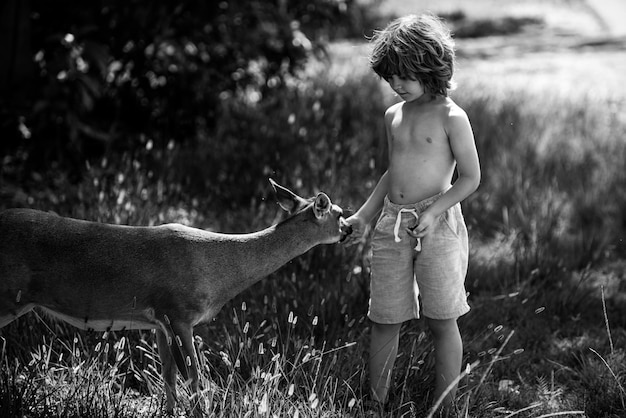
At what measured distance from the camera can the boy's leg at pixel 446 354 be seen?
362cm

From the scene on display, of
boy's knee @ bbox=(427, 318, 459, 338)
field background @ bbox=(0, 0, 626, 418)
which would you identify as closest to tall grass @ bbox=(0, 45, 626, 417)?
field background @ bbox=(0, 0, 626, 418)

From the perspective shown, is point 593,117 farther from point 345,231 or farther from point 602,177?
point 345,231

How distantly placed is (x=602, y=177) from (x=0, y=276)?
4.84 m

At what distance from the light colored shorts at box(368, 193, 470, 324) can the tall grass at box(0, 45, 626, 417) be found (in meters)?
0.23

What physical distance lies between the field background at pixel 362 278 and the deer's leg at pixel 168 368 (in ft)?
0.34

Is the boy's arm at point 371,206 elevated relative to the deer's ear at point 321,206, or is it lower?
lower

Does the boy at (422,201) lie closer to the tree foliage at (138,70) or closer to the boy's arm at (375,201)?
the boy's arm at (375,201)

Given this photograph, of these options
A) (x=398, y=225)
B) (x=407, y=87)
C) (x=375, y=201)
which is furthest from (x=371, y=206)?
(x=407, y=87)

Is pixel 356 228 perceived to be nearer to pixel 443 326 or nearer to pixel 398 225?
pixel 398 225

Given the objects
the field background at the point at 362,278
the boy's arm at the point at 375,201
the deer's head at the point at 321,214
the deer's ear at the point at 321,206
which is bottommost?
the field background at the point at 362,278

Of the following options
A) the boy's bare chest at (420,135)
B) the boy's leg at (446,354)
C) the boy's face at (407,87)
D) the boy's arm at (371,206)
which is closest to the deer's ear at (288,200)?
the boy's arm at (371,206)

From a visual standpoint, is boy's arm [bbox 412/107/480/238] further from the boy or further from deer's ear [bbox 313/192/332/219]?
deer's ear [bbox 313/192/332/219]

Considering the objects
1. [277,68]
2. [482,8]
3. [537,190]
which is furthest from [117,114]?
[482,8]

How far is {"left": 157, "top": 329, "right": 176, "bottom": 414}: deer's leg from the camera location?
3.33 meters
